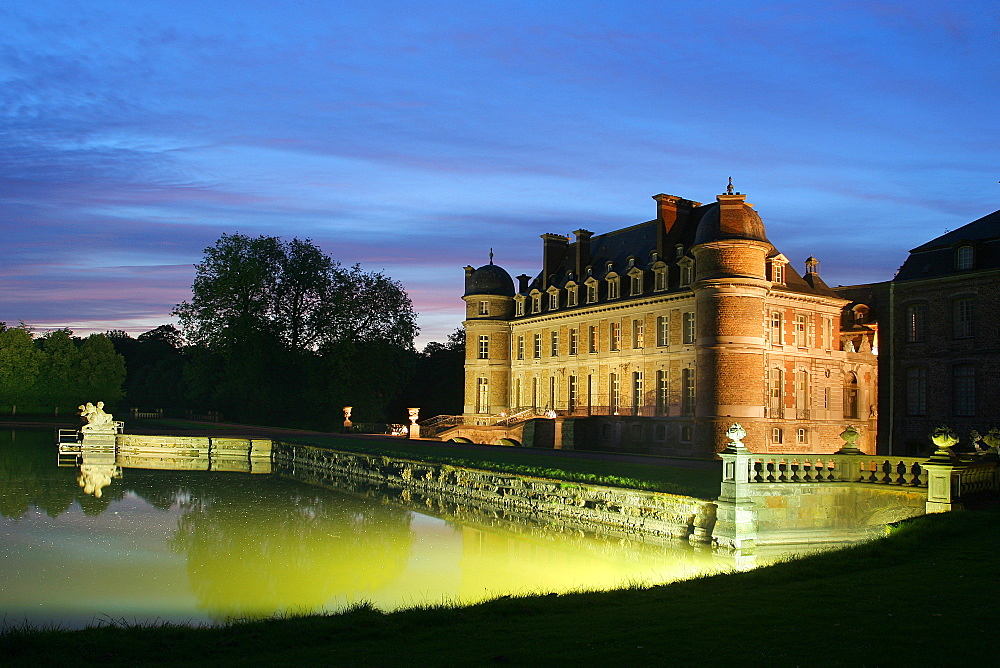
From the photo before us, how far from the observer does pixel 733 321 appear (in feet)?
103

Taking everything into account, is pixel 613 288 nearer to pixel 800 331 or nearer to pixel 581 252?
pixel 581 252

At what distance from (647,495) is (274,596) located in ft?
25.6

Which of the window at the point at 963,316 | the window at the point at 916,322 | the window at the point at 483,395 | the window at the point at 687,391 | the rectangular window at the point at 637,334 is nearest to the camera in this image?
the window at the point at 963,316

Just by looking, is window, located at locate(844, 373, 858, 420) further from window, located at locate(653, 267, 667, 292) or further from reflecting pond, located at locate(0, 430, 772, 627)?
reflecting pond, located at locate(0, 430, 772, 627)

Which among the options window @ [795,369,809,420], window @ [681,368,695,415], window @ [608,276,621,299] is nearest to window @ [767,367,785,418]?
window @ [795,369,809,420]

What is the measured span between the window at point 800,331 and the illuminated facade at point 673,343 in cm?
12

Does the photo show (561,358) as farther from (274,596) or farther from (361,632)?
(361,632)

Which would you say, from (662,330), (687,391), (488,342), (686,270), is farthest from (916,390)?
(488,342)

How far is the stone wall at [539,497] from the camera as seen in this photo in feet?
53.6

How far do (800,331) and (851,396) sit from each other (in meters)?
3.99

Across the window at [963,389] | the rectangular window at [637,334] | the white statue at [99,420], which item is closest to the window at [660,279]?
the rectangular window at [637,334]

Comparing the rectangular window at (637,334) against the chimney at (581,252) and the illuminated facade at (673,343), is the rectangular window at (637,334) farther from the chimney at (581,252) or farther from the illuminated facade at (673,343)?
the chimney at (581,252)

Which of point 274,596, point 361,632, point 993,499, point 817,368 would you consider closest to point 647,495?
point 993,499

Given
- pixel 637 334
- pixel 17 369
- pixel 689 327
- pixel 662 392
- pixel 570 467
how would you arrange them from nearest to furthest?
pixel 570 467 < pixel 689 327 < pixel 662 392 < pixel 637 334 < pixel 17 369
